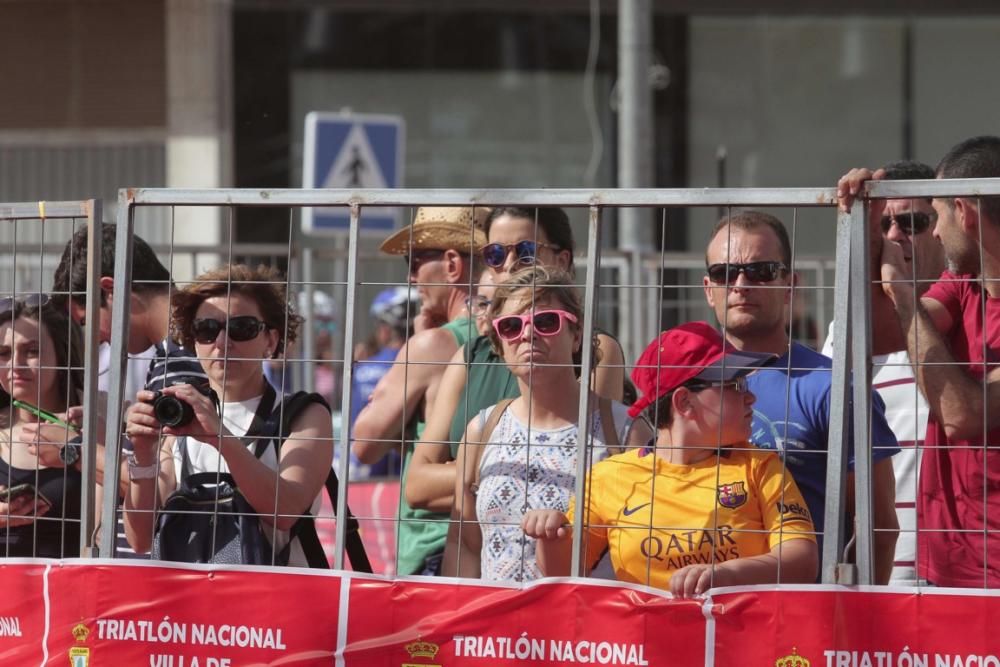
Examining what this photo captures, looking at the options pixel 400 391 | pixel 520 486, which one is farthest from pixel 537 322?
pixel 400 391

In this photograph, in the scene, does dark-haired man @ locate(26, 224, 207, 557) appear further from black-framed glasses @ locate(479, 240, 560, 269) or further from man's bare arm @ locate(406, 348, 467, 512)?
black-framed glasses @ locate(479, 240, 560, 269)

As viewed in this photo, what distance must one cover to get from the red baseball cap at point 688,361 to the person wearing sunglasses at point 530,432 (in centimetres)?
17

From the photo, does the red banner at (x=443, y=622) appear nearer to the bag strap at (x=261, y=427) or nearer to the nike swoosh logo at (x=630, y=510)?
the nike swoosh logo at (x=630, y=510)

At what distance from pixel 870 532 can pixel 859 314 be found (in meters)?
0.49

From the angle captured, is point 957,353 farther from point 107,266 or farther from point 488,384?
point 107,266

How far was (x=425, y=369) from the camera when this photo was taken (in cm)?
460

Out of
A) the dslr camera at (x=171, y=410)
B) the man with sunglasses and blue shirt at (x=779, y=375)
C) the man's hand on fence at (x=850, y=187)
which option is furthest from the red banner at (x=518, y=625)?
the man's hand on fence at (x=850, y=187)

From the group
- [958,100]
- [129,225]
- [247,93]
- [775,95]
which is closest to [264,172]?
[247,93]

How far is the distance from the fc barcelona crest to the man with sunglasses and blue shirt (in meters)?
0.16

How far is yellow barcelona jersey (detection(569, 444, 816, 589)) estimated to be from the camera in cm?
343

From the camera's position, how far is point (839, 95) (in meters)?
15.0

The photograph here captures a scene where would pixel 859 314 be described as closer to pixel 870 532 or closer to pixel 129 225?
pixel 870 532

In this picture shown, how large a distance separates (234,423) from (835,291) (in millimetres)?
1634

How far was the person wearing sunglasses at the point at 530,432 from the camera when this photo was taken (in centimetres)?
373
